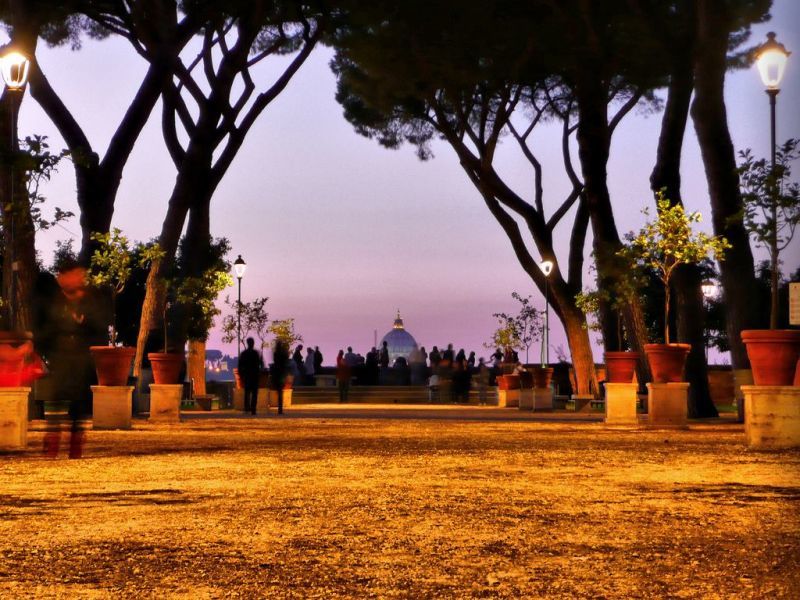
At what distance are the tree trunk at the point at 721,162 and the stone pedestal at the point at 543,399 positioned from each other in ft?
40.8

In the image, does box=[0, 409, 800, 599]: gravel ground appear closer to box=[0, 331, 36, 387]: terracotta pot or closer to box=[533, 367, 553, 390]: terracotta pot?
box=[0, 331, 36, 387]: terracotta pot

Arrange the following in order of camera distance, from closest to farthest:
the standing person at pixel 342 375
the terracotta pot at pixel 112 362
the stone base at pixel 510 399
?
the terracotta pot at pixel 112 362
the stone base at pixel 510 399
the standing person at pixel 342 375

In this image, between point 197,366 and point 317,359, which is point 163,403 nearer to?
point 197,366

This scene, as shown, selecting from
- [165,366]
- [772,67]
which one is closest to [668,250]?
[772,67]

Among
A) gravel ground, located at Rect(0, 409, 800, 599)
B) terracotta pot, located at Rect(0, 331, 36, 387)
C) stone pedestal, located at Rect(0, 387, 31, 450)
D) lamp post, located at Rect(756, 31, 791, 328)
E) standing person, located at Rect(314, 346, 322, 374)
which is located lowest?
gravel ground, located at Rect(0, 409, 800, 599)

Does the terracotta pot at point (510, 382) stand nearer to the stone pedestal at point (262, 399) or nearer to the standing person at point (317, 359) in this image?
the stone pedestal at point (262, 399)

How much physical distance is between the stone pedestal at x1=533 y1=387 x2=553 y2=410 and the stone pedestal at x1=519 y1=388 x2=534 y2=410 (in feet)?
5.84

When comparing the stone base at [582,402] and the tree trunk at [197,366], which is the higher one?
the tree trunk at [197,366]

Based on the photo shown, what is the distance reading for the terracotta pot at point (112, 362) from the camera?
61.0ft

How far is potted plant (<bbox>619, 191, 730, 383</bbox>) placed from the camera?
18.8m

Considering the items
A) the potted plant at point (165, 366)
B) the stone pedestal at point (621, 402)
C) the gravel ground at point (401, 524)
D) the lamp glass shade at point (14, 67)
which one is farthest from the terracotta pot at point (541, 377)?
the gravel ground at point (401, 524)

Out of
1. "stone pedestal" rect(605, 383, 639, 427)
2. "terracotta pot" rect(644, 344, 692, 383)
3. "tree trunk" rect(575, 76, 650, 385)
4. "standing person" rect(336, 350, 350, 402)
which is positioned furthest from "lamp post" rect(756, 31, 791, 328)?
"standing person" rect(336, 350, 350, 402)

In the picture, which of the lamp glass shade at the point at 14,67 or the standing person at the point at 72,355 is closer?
the standing person at the point at 72,355

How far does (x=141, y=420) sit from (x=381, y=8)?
9.93 meters
